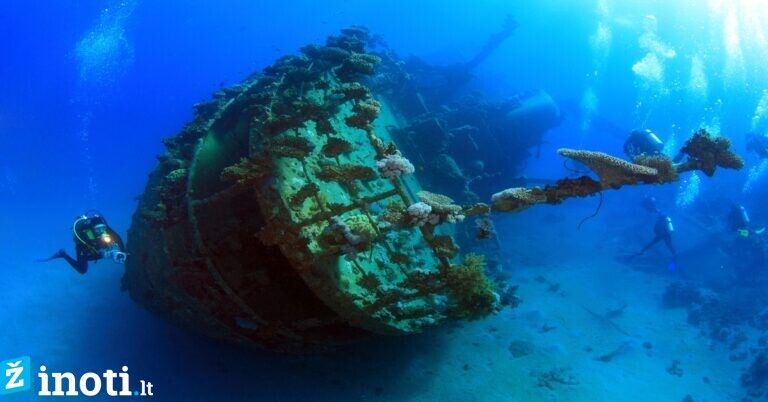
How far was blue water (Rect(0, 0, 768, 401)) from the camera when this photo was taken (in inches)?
366

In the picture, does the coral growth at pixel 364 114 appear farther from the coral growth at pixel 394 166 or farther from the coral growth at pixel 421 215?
the coral growth at pixel 421 215

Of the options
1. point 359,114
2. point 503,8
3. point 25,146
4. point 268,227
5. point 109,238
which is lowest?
point 268,227

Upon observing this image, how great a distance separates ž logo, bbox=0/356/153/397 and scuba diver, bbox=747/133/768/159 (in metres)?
A: 22.7

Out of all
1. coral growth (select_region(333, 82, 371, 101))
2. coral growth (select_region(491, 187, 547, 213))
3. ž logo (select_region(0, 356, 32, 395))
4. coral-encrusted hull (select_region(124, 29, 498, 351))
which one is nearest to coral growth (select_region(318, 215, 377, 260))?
coral-encrusted hull (select_region(124, 29, 498, 351))

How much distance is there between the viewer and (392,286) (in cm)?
615

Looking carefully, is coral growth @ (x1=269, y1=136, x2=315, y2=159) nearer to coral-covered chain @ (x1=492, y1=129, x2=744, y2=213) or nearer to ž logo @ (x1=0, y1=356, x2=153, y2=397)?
coral-covered chain @ (x1=492, y1=129, x2=744, y2=213)

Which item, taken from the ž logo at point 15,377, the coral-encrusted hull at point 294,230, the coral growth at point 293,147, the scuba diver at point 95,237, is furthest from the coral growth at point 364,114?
the ž logo at point 15,377

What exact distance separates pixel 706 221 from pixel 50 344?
98.9ft

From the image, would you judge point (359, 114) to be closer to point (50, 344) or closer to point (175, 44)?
point (50, 344)

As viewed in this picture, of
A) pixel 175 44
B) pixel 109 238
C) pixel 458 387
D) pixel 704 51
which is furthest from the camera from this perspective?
pixel 175 44

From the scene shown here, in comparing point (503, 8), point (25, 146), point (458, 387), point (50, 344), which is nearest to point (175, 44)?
point (25, 146)

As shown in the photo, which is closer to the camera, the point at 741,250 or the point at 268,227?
the point at 268,227

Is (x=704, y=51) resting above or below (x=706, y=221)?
above

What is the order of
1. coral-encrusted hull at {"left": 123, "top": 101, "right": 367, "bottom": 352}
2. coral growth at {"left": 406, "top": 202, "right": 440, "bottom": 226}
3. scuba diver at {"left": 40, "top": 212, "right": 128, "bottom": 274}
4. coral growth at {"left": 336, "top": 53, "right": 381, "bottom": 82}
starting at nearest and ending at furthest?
coral growth at {"left": 406, "top": 202, "right": 440, "bottom": 226} < coral-encrusted hull at {"left": 123, "top": 101, "right": 367, "bottom": 352} < coral growth at {"left": 336, "top": 53, "right": 381, "bottom": 82} < scuba diver at {"left": 40, "top": 212, "right": 128, "bottom": 274}
